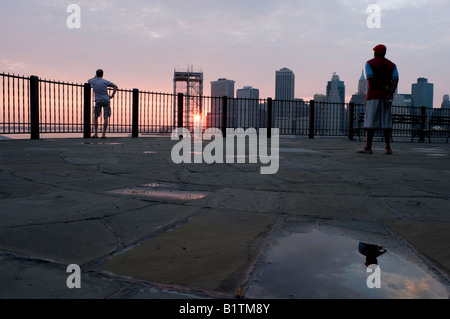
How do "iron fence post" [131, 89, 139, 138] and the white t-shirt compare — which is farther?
"iron fence post" [131, 89, 139, 138]

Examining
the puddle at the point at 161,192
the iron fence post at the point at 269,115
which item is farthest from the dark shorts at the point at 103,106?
the puddle at the point at 161,192

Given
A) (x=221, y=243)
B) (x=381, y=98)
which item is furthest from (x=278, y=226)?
(x=381, y=98)

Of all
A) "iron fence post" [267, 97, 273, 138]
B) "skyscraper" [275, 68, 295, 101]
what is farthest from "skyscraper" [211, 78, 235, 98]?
"iron fence post" [267, 97, 273, 138]

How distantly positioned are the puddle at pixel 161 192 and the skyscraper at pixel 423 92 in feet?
648

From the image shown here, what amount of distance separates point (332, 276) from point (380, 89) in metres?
6.04

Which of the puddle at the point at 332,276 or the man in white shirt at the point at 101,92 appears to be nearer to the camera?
the puddle at the point at 332,276

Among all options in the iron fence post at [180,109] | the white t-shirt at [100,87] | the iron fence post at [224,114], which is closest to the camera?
the white t-shirt at [100,87]

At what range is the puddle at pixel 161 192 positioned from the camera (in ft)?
8.78

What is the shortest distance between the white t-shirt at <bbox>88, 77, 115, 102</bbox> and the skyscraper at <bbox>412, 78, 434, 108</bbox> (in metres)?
192

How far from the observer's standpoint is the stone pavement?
4.01 feet

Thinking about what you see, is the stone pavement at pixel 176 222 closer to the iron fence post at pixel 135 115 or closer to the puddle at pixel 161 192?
→ the puddle at pixel 161 192

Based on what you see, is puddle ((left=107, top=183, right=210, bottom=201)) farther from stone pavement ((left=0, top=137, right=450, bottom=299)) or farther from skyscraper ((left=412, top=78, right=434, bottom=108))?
skyscraper ((left=412, top=78, right=434, bottom=108))
